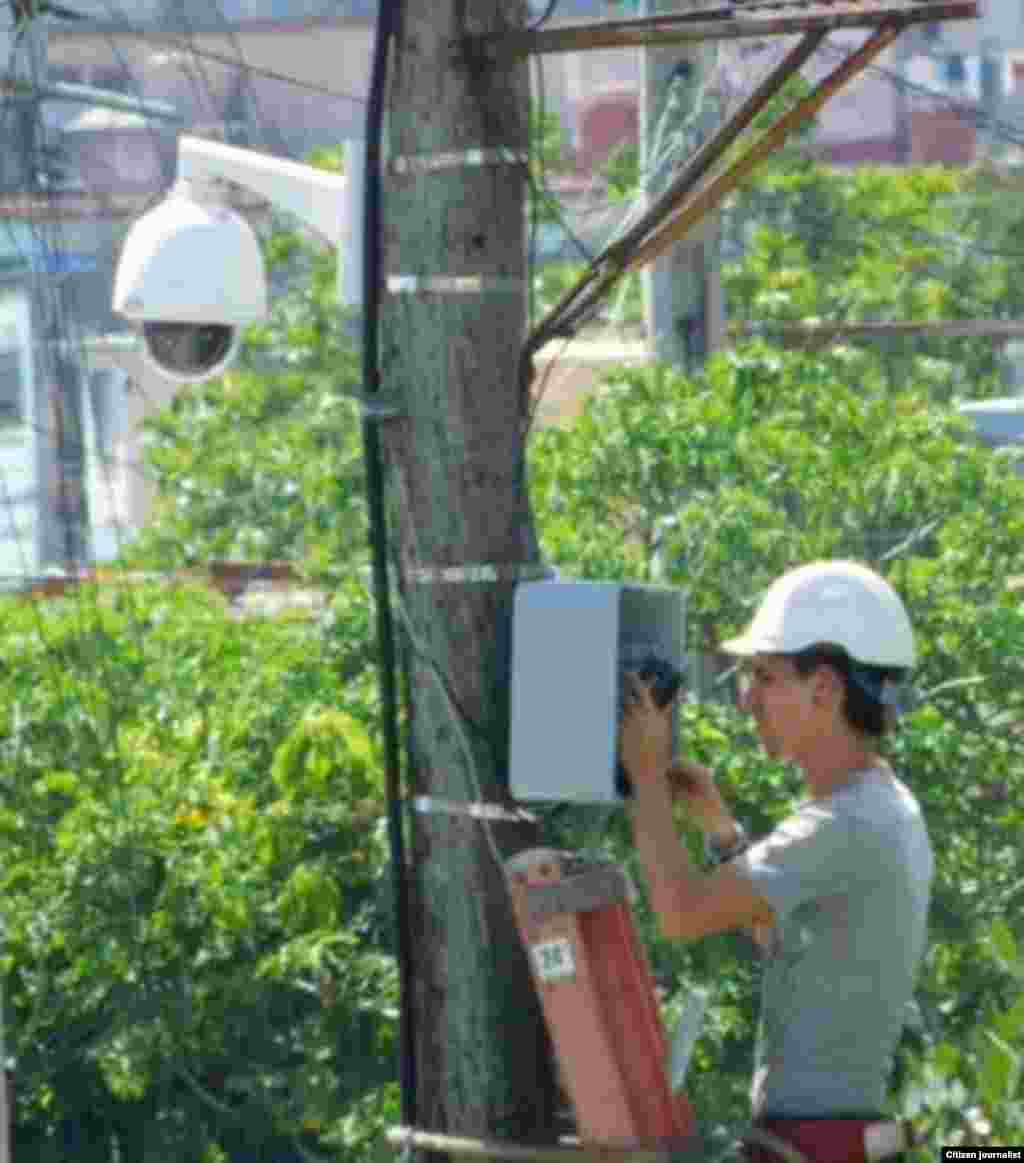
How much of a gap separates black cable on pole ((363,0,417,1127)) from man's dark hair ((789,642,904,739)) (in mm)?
892

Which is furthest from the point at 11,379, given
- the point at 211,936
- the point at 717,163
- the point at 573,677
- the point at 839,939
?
the point at 839,939

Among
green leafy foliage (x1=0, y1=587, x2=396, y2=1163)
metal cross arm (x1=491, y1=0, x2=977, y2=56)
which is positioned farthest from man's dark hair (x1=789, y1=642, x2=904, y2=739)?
green leafy foliage (x1=0, y1=587, x2=396, y2=1163)

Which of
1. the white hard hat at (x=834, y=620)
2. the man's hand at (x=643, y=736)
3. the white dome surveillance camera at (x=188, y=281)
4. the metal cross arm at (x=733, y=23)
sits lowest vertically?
the man's hand at (x=643, y=736)

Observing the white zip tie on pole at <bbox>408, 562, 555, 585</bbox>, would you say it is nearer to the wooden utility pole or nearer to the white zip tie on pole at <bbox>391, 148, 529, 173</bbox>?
the wooden utility pole

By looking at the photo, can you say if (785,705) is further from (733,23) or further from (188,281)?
(188,281)

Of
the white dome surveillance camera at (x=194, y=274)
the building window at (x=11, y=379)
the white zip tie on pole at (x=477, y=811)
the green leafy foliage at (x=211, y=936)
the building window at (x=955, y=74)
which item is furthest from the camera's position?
the building window at (x=955, y=74)

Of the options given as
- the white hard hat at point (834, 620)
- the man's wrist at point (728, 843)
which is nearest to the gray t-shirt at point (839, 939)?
the white hard hat at point (834, 620)

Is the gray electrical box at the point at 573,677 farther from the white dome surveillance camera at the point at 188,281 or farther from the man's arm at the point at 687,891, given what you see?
the white dome surveillance camera at the point at 188,281

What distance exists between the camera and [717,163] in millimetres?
7141

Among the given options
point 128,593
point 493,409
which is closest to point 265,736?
point 128,593

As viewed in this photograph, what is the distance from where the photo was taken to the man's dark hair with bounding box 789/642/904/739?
657 centimetres

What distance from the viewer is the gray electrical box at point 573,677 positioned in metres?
6.57

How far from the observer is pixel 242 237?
464 inches

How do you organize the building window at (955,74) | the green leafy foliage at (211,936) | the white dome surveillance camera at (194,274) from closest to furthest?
the green leafy foliage at (211,936)
the white dome surveillance camera at (194,274)
the building window at (955,74)
